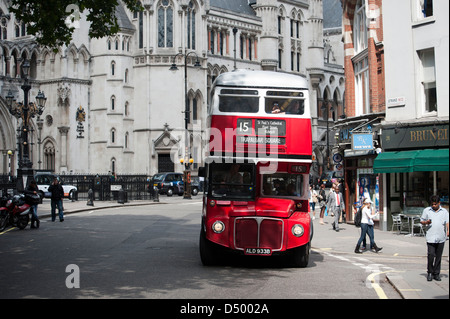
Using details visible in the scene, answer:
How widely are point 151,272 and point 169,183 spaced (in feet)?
134

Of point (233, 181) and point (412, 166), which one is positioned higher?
point (412, 166)

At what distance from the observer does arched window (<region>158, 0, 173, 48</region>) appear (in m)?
65.6

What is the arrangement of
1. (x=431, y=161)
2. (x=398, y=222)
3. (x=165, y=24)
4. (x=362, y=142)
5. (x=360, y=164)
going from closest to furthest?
(x=431, y=161), (x=398, y=222), (x=362, y=142), (x=360, y=164), (x=165, y=24)

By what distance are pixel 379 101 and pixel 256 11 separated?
56.6 metres

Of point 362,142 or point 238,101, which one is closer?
point 238,101

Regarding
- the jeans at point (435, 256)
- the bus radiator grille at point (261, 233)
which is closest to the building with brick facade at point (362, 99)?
the bus radiator grille at point (261, 233)

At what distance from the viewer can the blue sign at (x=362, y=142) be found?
24.7 m

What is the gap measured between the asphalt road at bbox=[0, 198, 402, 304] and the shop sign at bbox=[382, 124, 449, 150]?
15.0ft

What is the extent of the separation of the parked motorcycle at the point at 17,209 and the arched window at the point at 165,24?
144 ft

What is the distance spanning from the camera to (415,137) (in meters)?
22.4

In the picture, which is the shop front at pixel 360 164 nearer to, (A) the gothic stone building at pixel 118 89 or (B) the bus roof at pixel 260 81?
(B) the bus roof at pixel 260 81

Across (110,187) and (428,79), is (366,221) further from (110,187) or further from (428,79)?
(110,187)

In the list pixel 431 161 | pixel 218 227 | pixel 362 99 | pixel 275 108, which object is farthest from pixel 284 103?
pixel 362 99
